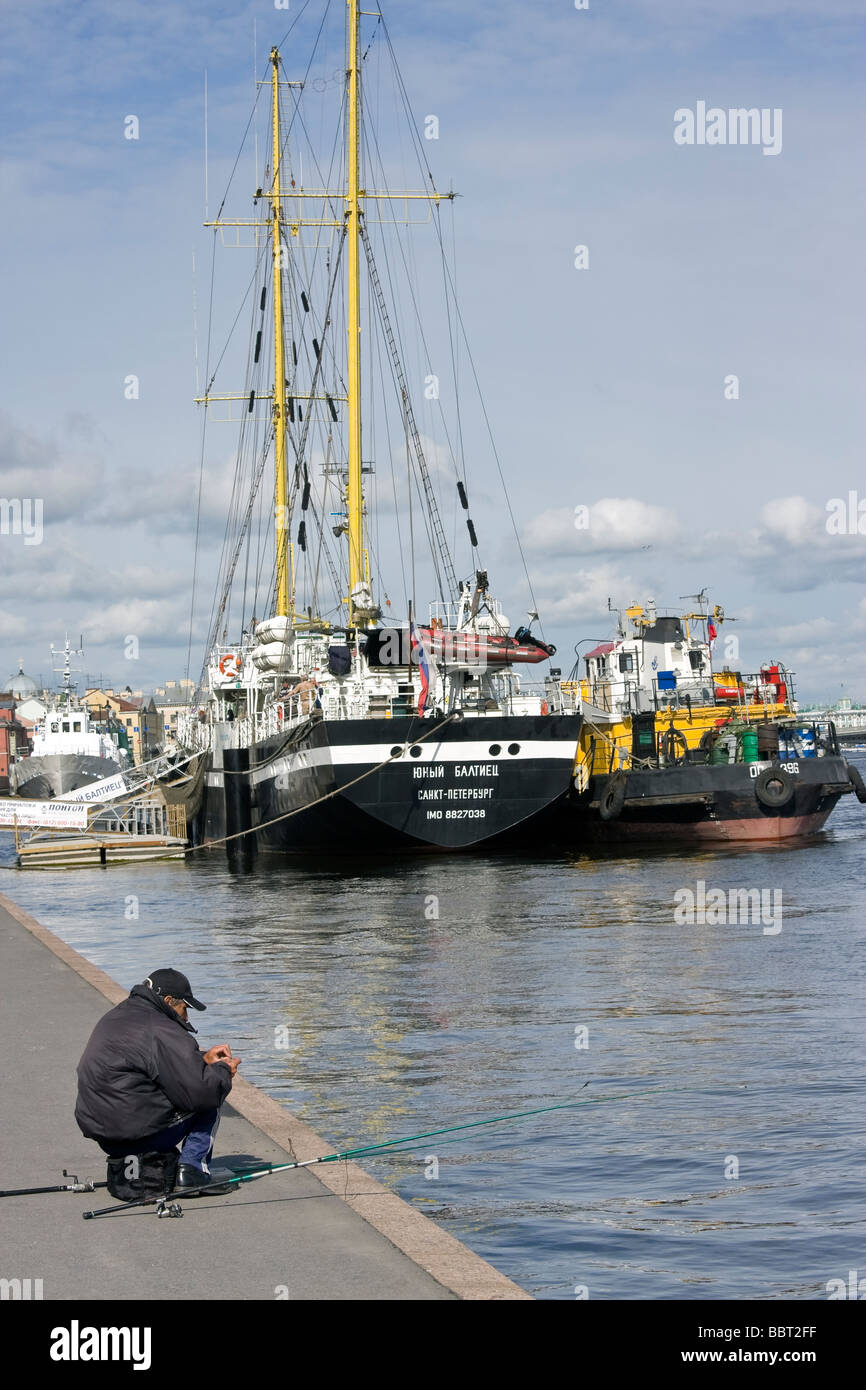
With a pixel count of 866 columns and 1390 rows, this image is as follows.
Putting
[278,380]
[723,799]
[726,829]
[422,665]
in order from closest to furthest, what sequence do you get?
1. [422,665]
2. [723,799]
3. [726,829]
4. [278,380]

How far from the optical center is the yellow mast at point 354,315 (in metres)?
45.3

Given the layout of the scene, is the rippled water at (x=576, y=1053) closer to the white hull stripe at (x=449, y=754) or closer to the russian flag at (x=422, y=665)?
the white hull stripe at (x=449, y=754)

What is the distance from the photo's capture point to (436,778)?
3669 centimetres

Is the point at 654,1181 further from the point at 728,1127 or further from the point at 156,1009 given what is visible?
the point at 156,1009

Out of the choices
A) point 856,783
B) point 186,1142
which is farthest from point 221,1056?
point 856,783

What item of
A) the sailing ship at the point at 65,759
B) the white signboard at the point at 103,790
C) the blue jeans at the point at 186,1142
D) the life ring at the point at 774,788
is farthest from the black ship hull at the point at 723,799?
the sailing ship at the point at 65,759

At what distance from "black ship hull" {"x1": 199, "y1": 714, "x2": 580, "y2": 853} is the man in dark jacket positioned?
92.7 ft

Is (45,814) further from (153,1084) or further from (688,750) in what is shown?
(153,1084)

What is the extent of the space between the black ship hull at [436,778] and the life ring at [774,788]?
5.62 meters

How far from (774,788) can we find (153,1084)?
33489mm

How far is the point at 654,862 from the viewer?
3741 cm

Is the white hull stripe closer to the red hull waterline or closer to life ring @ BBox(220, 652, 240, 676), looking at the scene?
the red hull waterline

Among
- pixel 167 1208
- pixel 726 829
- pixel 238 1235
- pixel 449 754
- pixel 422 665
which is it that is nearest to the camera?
pixel 238 1235

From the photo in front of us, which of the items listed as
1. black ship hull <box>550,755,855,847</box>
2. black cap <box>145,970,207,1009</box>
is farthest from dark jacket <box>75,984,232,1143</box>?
black ship hull <box>550,755,855,847</box>
